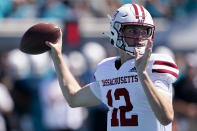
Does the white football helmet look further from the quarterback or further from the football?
the football

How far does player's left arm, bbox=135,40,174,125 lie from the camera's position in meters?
3.84

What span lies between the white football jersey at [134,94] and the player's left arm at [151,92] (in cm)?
19

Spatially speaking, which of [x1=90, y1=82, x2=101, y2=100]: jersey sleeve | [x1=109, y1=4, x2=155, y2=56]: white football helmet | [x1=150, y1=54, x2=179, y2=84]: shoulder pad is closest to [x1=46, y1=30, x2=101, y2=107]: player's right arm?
[x1=90, y1=82, x2=101, y2=100]: jersey sleeve

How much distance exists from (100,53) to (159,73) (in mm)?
5324

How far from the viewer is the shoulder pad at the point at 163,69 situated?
4.10 metres

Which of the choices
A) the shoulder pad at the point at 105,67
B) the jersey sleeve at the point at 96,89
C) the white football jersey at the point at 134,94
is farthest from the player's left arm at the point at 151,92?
the jersey sleeve at the point at 96,89

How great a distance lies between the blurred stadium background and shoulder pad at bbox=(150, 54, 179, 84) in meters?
4.58

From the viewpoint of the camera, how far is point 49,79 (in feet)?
29.1

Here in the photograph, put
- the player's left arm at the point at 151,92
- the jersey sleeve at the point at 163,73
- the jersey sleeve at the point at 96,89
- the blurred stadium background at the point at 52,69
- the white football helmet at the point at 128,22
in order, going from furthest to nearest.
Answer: the blurred stadium background at the point at 52,69, the jersey sleeve at the point at 96,89, the white football helmet at the point at 128,22, the jersey sleeve at the point at 163,73, the player's left arm at the point at 151,92

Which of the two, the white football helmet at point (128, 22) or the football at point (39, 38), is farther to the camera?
the football at point (39, 38)

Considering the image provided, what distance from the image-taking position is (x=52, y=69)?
29.9ft

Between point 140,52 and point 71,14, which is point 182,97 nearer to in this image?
point 71,14

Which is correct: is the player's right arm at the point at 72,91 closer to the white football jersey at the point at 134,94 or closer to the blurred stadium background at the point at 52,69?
the white football jersey at the point at 134,94

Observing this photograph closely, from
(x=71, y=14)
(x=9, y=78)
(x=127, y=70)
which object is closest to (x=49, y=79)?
(x=9, y=78)
